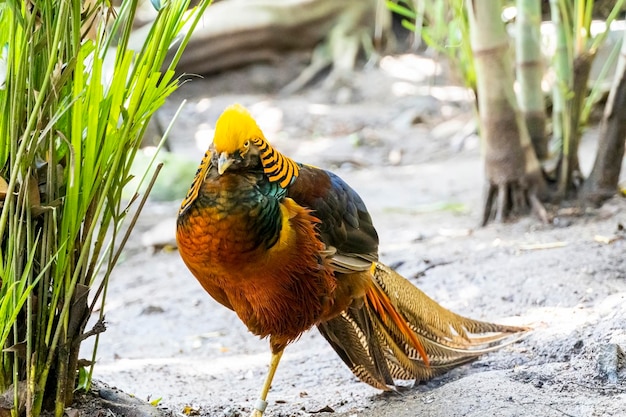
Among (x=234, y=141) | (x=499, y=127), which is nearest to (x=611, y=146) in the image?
(x=499, y=127)

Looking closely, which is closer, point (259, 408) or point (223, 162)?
point (223, 162)

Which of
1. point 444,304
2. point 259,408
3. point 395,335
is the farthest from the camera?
point 444,304

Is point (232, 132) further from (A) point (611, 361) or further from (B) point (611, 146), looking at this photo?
(B) point (611, 146)

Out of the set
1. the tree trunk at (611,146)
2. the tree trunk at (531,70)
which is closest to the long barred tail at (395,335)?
the tree trunk at (611,146)

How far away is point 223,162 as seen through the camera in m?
1.97

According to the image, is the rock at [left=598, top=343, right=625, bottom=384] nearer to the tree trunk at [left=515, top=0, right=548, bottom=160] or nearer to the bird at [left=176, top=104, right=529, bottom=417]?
the bird at [left=176, top=104, right=529, bottom=417]

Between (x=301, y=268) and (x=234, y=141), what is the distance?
1.44 feet

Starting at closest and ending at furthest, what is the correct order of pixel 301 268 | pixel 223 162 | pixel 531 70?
pixel 223 162, pixel 301 268, pixel 531 70

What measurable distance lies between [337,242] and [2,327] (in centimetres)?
102

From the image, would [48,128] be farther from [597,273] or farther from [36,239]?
[597,273]

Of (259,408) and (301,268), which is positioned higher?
(301,268)

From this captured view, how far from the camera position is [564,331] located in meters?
2.71

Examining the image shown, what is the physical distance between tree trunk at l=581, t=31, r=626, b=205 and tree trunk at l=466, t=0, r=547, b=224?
0.30m

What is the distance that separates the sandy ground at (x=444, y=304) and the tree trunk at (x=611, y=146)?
4.5 inches
